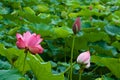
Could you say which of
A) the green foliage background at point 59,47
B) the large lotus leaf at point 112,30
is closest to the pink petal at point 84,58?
the green foliage background at point 59,47

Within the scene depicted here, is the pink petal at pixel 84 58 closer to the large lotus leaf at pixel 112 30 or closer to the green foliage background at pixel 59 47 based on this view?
the green foliage background at pixel 59 47

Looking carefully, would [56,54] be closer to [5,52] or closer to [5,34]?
[5,34]

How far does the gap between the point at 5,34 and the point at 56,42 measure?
0.24 metres

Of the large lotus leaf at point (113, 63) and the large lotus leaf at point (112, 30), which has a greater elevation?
the large lotus leaf at point (113, 63)

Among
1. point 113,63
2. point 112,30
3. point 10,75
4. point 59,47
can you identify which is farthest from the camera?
point 112,30

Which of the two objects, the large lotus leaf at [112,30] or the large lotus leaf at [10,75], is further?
the large lotus leaf at [112,30]

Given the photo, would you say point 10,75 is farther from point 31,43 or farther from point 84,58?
point 84,58

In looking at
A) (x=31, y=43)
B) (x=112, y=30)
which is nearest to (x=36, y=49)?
(x=31, y=43)

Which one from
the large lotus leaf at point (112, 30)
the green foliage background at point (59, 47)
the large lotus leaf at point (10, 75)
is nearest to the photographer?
the large lotus leaf at point (10, 75)

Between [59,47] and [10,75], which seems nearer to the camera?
[10,75]

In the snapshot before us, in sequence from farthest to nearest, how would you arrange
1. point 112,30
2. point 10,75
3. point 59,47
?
point 112,30 < point 59,47 < point 10,75

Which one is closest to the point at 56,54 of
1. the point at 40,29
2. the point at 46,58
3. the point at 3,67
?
the point at 46,58

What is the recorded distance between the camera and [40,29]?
184 centimetres

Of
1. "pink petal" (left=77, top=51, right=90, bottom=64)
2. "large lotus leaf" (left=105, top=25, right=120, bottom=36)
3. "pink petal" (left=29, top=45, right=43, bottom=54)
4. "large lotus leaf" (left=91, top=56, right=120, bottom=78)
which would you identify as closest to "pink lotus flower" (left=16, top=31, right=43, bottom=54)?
"pink petal" (left=29, top=45, right=43, bottom=54)
